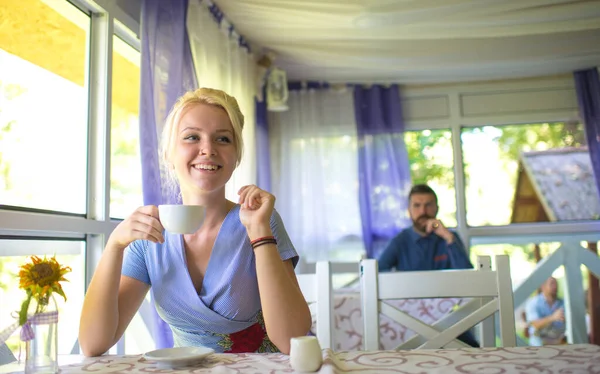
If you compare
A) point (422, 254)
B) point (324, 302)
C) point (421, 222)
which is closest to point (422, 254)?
point (422, 254)

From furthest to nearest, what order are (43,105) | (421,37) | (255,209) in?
1. (421,37)
2. (43,105)
3. (255,209)

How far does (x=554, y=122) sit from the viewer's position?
175 inches

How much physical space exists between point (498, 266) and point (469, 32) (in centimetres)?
207

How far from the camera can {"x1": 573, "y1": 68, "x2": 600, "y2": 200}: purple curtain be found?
4.20 metres

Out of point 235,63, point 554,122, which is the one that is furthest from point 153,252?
point 554,122

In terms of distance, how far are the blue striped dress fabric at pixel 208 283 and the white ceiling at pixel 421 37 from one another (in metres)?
1.77

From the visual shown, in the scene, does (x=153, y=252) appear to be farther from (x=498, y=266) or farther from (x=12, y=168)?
(x=498, y=266)

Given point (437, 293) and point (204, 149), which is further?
point (437, 293)

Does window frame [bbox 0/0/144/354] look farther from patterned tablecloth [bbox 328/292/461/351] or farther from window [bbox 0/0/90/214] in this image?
Result: patterned tablecloth [bbox 328/292/461/351]

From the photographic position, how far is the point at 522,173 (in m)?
4.55

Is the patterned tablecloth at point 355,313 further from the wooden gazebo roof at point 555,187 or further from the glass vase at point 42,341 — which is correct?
the glass vase at point 42,341

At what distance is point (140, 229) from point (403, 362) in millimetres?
608

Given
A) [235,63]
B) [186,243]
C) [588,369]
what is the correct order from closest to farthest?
[588,369]
[186,243]
[235,63]

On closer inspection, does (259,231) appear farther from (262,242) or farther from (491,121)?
(491,121)
